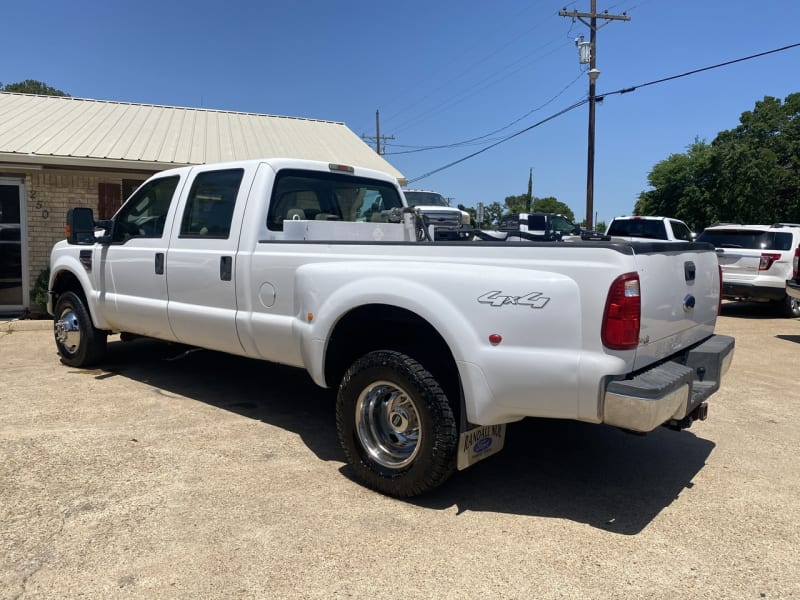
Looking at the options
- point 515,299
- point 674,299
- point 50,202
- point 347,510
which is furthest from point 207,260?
point 50,202

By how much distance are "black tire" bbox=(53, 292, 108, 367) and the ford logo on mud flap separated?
4.51 metres

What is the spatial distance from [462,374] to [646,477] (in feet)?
5.47

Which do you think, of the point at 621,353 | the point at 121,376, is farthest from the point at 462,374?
the point at 121,376

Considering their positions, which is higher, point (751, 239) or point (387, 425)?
point (751, 239)

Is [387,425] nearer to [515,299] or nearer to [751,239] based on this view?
[515,299]

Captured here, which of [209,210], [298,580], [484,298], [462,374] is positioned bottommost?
[298,580]

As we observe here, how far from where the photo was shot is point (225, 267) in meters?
4.49

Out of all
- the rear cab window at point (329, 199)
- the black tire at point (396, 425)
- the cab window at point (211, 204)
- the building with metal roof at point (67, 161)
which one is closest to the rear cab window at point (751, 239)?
the building with metal roof at point (67, 161)

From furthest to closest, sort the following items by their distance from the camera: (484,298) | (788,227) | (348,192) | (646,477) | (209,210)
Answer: (788,227) → (348,192) → (209,210) → (646,477) → (484,298)

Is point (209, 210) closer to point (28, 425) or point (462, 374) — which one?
point (28, 425)

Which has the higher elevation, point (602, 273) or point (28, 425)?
point (602, 273)

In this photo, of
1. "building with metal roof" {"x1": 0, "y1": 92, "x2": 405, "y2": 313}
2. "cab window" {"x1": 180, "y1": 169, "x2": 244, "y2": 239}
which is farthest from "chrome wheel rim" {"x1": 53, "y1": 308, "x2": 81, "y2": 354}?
"building with metal roof" {"x1": 0, "y1": 92, "x2": 405, "y2": 313}

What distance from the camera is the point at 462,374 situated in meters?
3.09

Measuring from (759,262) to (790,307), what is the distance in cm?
141
